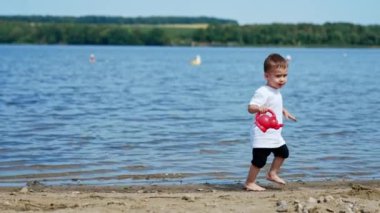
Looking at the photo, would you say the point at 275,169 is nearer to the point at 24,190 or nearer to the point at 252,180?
the point at 252,180

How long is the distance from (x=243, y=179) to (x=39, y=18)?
172449mm

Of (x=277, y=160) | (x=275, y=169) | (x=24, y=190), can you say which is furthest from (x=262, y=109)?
(x=24, y=190)

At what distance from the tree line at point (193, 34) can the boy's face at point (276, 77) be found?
143923 mm

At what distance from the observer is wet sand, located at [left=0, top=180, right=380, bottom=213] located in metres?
7.18

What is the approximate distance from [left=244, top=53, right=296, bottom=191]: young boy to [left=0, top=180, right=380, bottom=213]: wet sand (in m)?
0.36

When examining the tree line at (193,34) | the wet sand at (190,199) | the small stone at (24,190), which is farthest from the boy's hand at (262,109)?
the tree line at (193,34)

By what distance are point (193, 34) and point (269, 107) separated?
512ft

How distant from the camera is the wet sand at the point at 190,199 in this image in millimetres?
7180

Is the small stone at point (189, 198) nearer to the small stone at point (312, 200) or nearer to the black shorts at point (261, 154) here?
the small stone at point (312, 200)

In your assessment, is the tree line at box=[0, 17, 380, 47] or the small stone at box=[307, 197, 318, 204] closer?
the small stone at box=[307, 197, 318, 204]

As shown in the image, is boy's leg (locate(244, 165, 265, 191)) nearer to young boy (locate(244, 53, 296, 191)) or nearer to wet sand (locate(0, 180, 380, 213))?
young boy (locate(244, 53, 296, 191))

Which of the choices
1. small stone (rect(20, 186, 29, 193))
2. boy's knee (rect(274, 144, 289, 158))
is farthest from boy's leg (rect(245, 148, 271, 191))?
small stone (rect(20, 186, 29, 193))

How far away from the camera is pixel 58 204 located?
7473 millimetres

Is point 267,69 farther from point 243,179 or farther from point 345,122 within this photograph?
point 345,122
